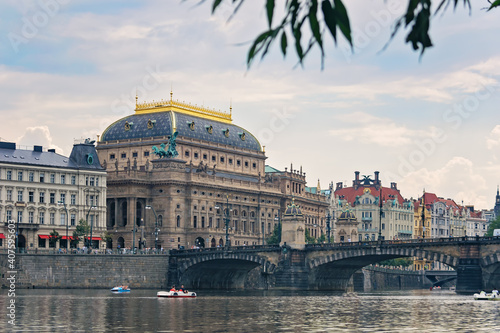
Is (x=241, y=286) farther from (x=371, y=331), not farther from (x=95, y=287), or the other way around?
(x=371, y=331)

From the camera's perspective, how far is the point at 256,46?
14898mm

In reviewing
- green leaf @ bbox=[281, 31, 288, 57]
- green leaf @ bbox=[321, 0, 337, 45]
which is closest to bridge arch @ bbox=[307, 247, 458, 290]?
green leaf @ bbox=[281, 31, 288, 57]

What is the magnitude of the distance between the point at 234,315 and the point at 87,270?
69901 mm

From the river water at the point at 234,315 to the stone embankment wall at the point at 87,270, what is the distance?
1091 inches

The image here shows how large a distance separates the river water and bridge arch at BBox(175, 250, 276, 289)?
1408 inches

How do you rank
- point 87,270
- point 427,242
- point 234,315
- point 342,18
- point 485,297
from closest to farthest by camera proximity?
point 342,18 < point 234,315 < point 485,297 < point 427,242 < point 87,270

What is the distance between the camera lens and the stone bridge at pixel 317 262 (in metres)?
140

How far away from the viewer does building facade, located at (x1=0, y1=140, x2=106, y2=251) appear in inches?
6678

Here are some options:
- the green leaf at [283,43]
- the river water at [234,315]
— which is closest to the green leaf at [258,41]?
the green leaf at [283,43]

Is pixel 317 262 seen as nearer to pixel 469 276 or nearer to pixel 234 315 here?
pixel 469 276

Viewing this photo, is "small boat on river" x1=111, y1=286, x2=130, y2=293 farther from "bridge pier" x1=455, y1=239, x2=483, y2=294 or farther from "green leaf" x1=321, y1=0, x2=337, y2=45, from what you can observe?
"green leaf" x1=321, y1=0, x2=337, y2=45

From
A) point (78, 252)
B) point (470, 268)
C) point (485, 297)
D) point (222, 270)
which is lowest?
point (485, 297)

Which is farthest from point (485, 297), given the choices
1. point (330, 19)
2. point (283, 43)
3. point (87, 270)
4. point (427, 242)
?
point (330, 19)

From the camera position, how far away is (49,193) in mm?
175625
